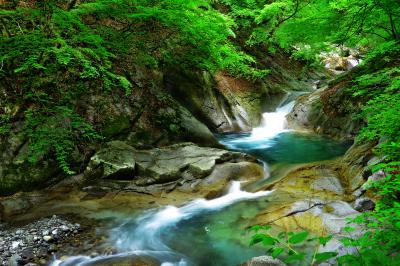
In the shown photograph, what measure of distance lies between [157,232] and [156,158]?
280cm

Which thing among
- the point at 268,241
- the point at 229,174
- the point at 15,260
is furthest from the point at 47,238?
the point at 268,241

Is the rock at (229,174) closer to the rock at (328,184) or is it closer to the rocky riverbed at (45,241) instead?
the rock at (328,184)

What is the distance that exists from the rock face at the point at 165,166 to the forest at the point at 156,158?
1.5 inches

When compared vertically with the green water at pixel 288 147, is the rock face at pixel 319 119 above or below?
above

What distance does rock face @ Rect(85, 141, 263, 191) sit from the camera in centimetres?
827

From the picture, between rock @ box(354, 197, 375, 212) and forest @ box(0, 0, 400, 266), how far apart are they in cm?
3

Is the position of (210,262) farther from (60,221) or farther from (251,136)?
(251,136)

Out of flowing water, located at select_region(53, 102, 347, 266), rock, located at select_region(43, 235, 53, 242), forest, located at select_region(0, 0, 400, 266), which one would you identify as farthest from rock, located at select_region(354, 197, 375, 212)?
rock, located at select_region(43, 235, 53, 242)

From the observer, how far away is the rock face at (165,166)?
8273 millimetres

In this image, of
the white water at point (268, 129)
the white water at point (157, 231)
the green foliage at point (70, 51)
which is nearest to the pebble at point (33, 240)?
the white water at point (157, 231)

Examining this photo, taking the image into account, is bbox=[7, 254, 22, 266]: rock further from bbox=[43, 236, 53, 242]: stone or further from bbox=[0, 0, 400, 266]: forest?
bbox=[43, 236, 53, 242]: stone

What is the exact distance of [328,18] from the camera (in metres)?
9.13

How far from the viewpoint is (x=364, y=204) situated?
252 inches

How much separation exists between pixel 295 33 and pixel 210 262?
8338 mm
